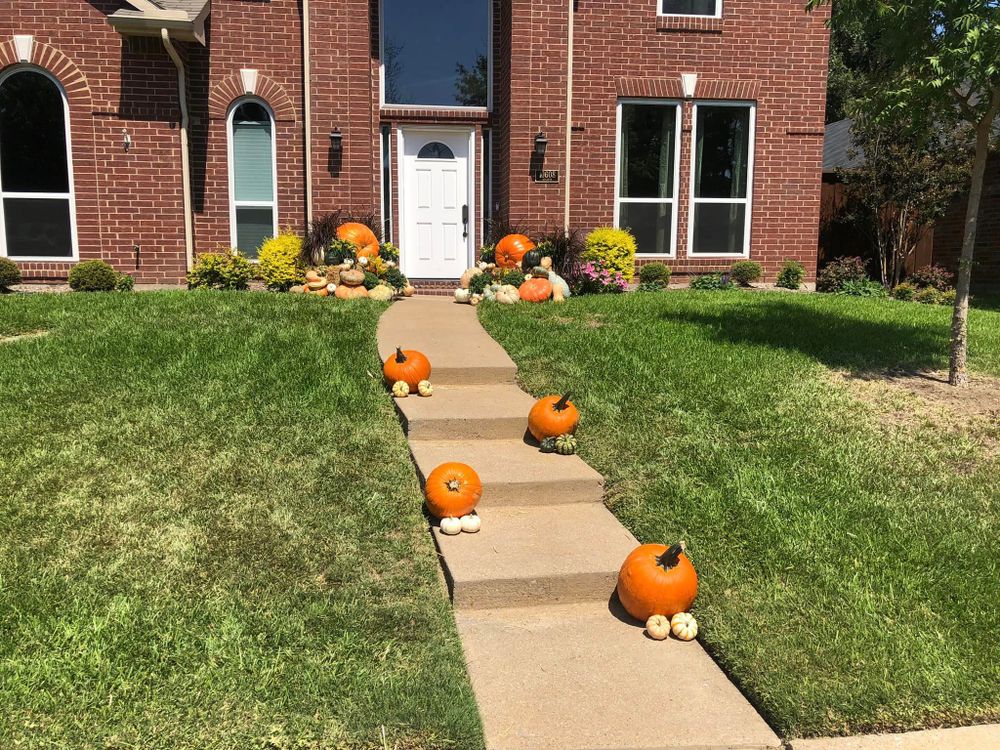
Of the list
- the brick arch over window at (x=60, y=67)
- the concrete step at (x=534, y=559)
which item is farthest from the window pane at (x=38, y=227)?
the concrete step at (x=534, y=559)

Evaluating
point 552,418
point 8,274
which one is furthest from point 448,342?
point 8,274

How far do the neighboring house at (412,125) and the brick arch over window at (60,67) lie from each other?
3 cm

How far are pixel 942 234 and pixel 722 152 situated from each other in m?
7.80

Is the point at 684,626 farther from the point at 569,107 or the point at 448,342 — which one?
the point at 569,107

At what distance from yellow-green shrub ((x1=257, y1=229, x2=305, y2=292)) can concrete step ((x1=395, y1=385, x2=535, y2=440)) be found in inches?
209

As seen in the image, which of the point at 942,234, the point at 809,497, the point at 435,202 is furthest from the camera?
the point at 942,234

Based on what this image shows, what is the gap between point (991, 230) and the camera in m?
15.7

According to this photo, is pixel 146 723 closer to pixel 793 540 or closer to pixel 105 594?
pixel 105 594

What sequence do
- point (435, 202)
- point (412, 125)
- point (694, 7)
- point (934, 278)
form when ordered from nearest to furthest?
point (412, 125)
point (694, 7)
point (435, 202)
point (934, 278)

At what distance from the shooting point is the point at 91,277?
33.4 feet

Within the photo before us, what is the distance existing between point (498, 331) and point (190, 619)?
15.3ft

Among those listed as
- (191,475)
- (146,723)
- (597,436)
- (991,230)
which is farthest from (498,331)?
(991,230)

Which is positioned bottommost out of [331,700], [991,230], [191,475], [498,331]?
[331,700]

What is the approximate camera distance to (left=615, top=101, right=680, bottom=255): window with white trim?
11945mm
